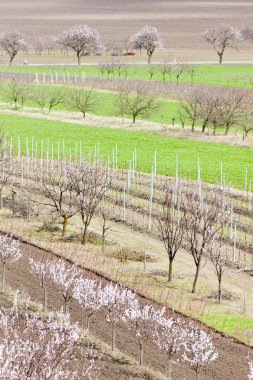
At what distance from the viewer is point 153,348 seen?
24844mm

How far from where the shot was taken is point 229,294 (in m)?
30.6

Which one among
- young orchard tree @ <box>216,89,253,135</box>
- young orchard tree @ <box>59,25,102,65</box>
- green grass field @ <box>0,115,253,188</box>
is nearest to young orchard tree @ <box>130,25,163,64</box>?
young orchard tree @ <box>59,25,102,65</box>

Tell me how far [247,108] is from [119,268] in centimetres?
4709

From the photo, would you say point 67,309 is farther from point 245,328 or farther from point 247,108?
point 247,108

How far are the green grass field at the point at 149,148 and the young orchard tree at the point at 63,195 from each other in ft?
30.4

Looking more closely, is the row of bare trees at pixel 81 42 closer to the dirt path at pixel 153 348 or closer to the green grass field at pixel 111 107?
the green grass field at pixel 111 107

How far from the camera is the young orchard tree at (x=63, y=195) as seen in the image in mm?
38031

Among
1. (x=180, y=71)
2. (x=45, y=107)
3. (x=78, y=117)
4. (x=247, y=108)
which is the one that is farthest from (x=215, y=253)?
(x=180, y=71)

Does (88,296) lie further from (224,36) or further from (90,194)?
(224,36)

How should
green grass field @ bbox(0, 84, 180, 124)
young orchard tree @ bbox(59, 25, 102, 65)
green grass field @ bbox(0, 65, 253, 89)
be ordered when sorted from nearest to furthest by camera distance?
green grass field @ bbox(0, 84, 180, 124)
green grass field @ bbox(0, 65, 253, 89)
young orchard tree @ bbox(59, 25, 102, 65)

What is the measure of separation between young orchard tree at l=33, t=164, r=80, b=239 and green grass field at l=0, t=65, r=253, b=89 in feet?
210

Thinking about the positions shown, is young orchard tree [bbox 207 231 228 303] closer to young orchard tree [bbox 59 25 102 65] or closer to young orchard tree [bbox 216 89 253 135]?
young orchard tree [bbox 216 89 253 135]

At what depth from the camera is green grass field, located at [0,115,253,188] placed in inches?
2111

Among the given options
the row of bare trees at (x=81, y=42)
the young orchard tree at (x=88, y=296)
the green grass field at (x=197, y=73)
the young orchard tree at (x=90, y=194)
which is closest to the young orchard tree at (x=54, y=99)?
the green grass field at (x=197, y=73)
